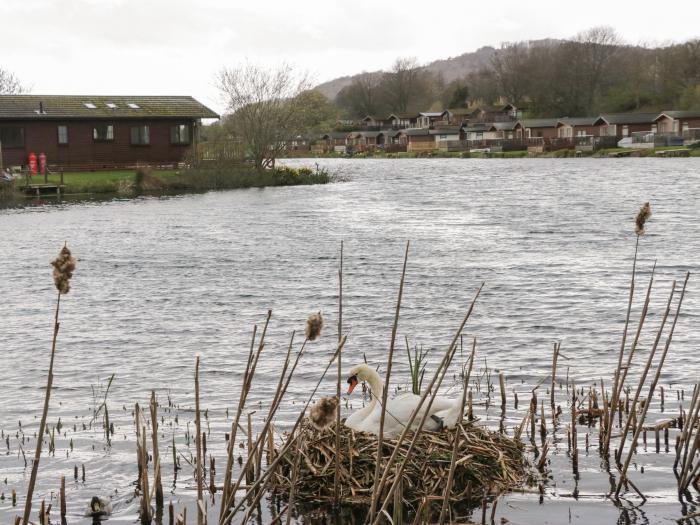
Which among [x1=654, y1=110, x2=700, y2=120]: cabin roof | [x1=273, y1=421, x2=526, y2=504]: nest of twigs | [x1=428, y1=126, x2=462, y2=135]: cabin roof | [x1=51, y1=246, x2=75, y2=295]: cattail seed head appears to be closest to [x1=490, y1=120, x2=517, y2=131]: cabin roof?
[x1=428, y1=126, x2=462, y2=135]: cabin roof

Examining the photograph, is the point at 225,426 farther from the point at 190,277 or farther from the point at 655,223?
the point at 655,223

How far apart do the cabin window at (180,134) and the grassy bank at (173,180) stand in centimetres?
339

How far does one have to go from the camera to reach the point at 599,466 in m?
9.15

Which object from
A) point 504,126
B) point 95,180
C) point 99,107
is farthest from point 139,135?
point 504,126

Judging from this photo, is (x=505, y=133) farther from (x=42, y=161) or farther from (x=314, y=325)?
(x=314, y=325)

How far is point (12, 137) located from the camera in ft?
198

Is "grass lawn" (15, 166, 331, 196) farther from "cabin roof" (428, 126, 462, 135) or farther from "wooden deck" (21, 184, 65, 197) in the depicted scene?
"cabin roof" (428, 126, 462, 135)

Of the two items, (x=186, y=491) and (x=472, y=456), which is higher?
(x=472, y=456)

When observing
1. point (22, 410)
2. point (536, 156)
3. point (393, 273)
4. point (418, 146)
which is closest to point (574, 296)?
point (393, 273)

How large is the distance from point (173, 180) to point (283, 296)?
38747mm

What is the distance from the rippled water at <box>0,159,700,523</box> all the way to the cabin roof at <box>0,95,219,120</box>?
17116 millimetres

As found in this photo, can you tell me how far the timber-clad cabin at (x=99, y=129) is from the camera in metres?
60.6

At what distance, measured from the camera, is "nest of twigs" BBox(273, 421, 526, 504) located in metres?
7.66

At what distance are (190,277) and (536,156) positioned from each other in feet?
313
